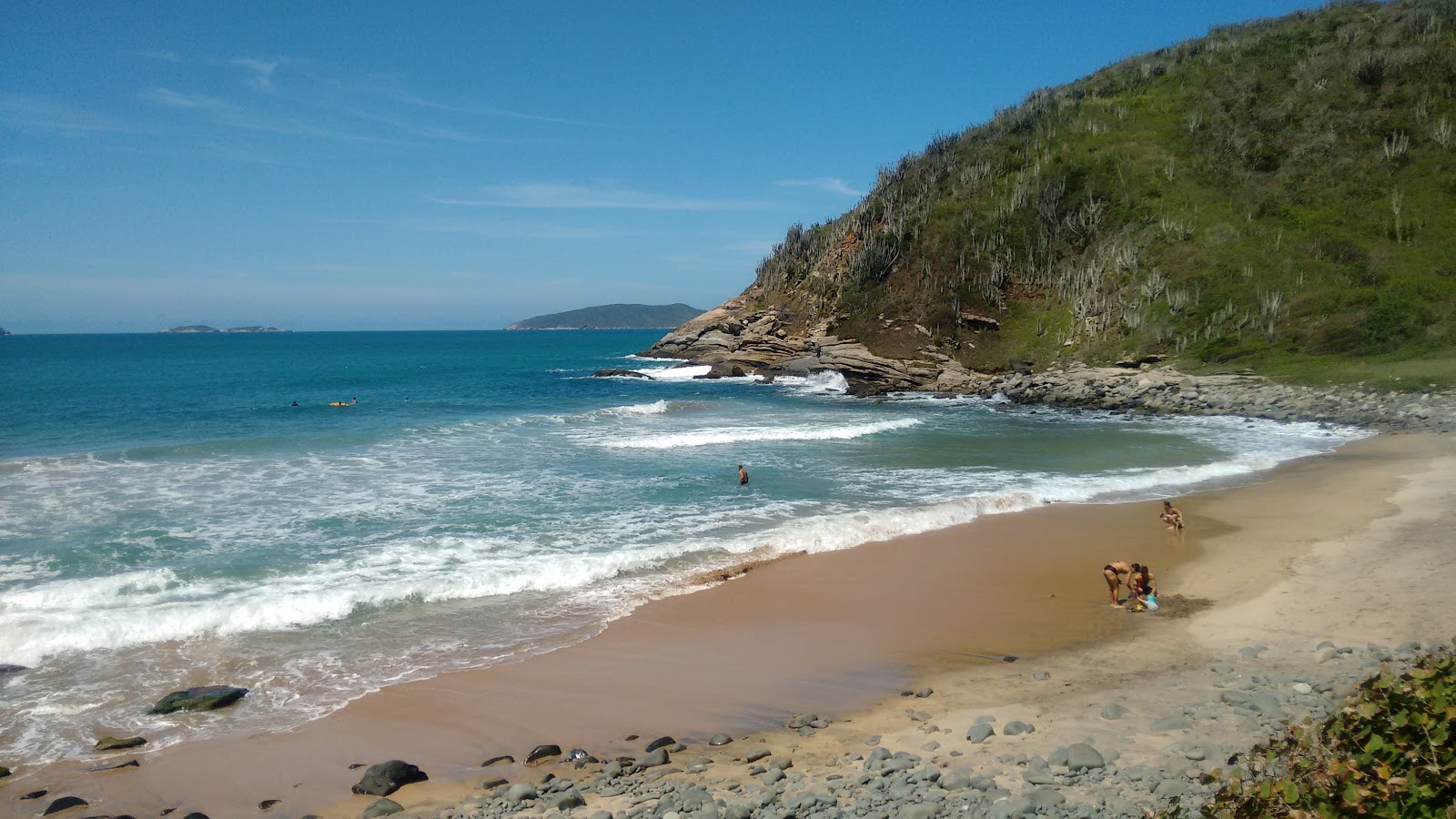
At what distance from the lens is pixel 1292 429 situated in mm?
27328

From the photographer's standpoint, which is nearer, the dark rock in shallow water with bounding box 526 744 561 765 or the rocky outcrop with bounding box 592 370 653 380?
the dark rock in shallow water with bounding box 526 744 561 765

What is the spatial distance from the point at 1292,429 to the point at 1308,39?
47.6 metres

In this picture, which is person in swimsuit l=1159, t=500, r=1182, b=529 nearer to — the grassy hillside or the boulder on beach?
the boulder on beach

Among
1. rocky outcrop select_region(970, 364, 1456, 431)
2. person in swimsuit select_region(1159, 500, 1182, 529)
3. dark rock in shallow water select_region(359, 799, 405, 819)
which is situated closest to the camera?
dark rock in shallow water select_region(359, 799, 405, 819)

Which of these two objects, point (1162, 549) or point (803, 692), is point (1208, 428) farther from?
point (803, 692)

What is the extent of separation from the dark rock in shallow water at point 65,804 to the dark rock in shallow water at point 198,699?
5.47 feet

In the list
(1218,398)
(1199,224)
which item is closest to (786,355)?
(1199,224)

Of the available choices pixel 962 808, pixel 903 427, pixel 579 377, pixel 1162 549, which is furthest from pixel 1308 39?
pixel 962 808

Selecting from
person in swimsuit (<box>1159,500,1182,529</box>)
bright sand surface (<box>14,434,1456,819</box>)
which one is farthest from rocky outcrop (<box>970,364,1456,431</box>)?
person in swimsuit (<box>1159,500,1182,529</box>)

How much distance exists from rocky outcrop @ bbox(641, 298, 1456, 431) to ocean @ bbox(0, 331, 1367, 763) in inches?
76.5

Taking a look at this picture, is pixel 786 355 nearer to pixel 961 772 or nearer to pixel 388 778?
pixel 388 778

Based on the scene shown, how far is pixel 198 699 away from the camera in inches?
348

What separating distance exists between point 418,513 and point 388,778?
1115 cm

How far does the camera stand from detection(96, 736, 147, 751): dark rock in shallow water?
790 cm
